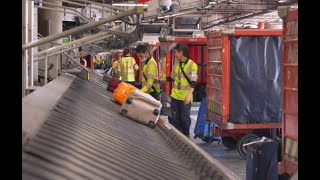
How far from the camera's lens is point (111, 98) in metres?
8.74

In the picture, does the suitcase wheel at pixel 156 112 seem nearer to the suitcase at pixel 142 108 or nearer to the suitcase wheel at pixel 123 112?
the suitcase at pixel 142 108

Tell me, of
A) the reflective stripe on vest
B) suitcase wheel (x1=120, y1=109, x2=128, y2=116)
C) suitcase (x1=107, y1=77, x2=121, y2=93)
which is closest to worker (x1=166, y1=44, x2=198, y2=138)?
suitcase (x1=107, y1=77, x2=121, y2=93)

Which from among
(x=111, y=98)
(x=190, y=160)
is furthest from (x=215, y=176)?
(x=111, y=98)

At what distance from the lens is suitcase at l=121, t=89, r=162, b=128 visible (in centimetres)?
693

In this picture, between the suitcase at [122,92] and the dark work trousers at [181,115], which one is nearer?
the suitcase at [122,92]

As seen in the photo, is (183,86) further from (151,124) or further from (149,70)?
(151,124)

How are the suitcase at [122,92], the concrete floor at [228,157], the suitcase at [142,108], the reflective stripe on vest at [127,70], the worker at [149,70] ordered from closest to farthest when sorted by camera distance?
the suitcase at [142,108], the suitcase at [122,92], the concrete floor at [228,157], the worker at [149,70], the reflective stripe on vest at [127,70]

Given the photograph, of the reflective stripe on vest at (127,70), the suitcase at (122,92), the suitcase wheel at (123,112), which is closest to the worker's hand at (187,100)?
the suitcase at (122,92)

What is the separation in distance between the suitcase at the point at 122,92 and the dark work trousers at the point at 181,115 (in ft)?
5.10

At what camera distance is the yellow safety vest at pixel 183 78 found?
9227 mm

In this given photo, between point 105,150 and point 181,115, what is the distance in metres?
4.96
